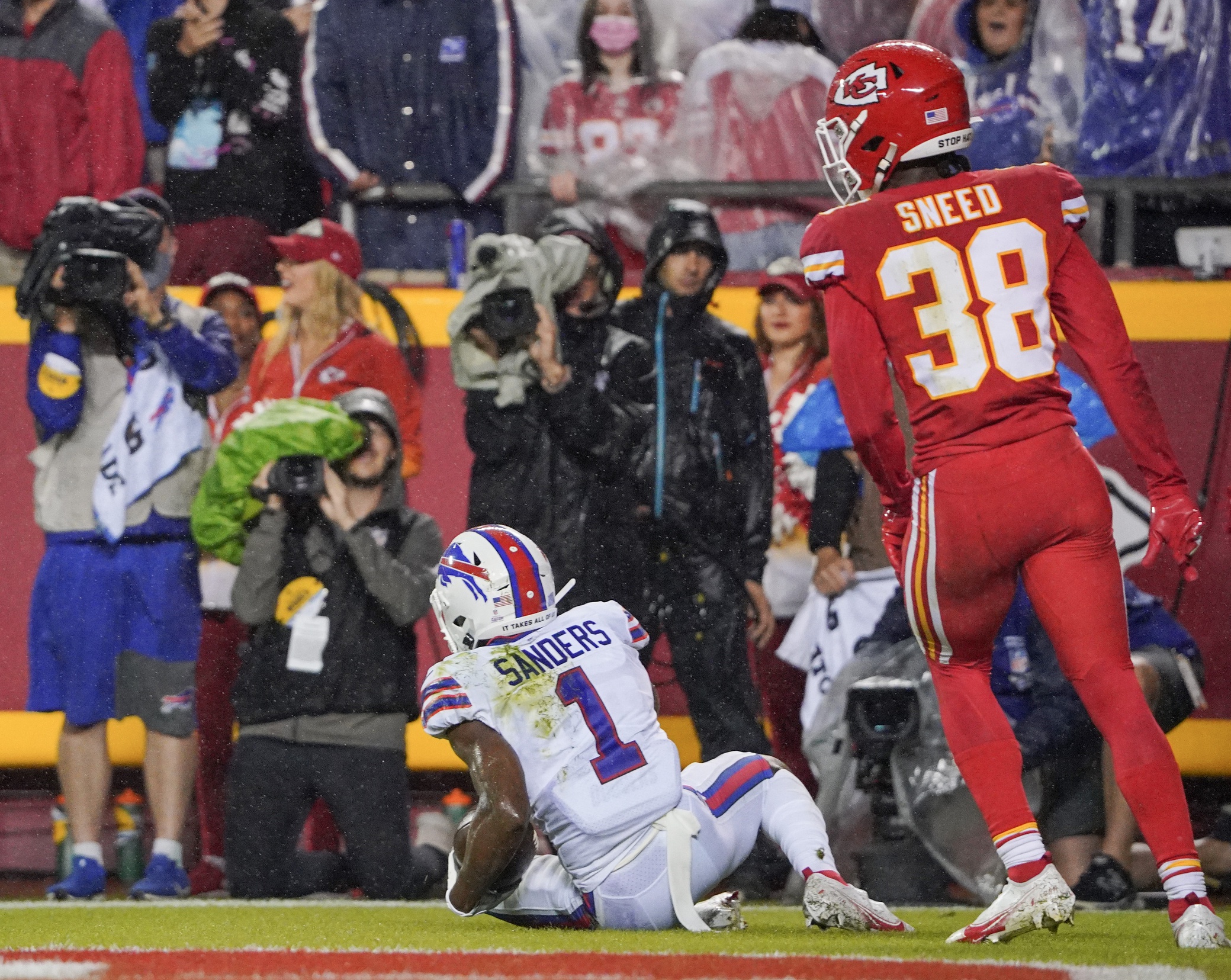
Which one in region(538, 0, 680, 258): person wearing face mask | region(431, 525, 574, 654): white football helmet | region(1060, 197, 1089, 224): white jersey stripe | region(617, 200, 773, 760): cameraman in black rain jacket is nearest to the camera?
region(1060, 197, 1089, 224): white jersey stripe

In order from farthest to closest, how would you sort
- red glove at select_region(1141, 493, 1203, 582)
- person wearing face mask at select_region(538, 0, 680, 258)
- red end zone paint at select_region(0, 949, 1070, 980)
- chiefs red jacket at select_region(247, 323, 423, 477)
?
1. person wearing face mask at select_region(538, 0, 680, 258)
2. chiefs red jacket at select_region(247, 323, 423, 477)
3. red glove at select_region(1141, 493, 1203, 582)
4. red end zone paint at select_region(0, 949, 1070, 980)

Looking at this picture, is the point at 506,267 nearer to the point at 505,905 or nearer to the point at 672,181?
the point at 672,181

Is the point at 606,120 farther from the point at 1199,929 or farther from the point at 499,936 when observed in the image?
the point at 1199,929

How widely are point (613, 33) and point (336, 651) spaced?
2.77m

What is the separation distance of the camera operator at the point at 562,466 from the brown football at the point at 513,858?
1.78 metres

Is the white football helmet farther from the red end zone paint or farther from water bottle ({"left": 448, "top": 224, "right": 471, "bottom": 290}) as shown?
water bottle ({"left": 448, "top": 224, "right": 471, "bottom": 290})

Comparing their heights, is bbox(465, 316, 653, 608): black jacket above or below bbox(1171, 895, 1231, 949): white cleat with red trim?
above

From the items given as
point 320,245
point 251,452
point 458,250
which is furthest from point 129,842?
point 458,250

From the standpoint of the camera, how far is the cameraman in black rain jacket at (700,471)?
5.36 metres

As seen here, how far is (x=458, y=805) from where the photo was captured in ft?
18.4

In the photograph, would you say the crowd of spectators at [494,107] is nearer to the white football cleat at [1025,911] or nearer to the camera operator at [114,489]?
the camera operator at [114,489]

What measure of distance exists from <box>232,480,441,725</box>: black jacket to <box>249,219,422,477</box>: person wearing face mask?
Result: 58 cm

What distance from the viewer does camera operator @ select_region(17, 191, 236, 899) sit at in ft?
17.1

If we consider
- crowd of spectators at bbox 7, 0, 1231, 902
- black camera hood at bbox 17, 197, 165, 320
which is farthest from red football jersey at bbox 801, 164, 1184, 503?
black camera hood at bbox 17, 197, 165, 320
